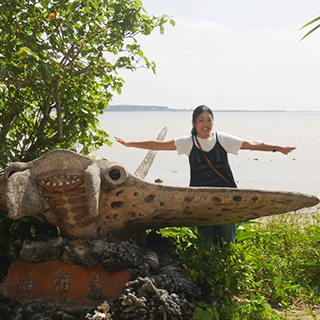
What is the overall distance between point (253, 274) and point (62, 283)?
176 centimetres

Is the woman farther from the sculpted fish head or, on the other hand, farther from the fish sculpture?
the sculpted fish head

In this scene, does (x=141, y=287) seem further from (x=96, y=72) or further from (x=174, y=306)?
(x=96, y=72)

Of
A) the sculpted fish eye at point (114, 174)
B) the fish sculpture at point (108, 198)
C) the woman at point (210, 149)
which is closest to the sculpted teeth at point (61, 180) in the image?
the fish sculpture at point (108, 198)

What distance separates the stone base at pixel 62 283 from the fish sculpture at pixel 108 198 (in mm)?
256

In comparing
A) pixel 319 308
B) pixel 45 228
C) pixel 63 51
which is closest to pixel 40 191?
pixel 45 228

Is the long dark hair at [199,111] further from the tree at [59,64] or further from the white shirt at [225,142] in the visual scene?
the tree at [59,64]

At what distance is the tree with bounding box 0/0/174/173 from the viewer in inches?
134

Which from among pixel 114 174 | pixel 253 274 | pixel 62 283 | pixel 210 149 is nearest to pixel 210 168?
pixel 210 149

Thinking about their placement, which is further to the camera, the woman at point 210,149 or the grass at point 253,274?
the woman at point 210,149

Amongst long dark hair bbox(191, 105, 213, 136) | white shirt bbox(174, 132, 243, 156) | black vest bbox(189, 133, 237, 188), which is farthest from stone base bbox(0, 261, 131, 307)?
long dark hair bbox(191, 105, 213, 136)

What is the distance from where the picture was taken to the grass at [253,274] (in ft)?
8.98

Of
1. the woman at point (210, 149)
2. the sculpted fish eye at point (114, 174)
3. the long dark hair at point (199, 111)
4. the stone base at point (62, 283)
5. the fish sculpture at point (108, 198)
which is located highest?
the long dark hair at point (199, 111)

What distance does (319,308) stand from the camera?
306cm

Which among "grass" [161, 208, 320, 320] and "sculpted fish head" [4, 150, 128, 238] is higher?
"sculpted fish head" [4, 150, 128, 238]
